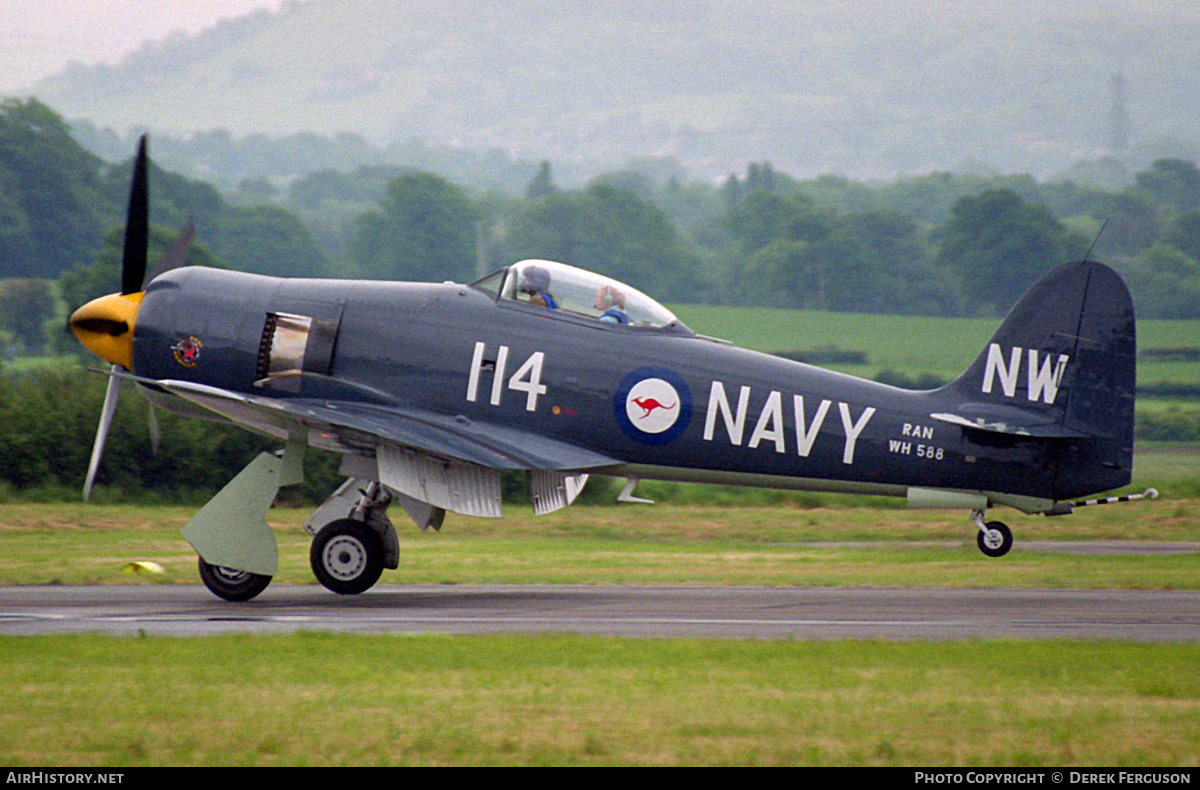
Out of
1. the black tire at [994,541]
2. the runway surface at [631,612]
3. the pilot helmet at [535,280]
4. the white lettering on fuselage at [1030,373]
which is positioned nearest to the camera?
the runway surface at [631,612]

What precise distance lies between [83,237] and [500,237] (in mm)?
31692

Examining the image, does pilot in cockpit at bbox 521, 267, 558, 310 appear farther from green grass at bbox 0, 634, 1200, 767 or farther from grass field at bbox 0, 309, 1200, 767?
green grass at bbox 0, 634, 1200, 767

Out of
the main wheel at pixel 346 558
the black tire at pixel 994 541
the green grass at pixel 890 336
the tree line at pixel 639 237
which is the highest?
the tree line at pixel 639 237

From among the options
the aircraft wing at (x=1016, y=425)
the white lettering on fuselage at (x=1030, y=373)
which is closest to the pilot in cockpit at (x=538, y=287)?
the aircraft wing at (x=1016, y=425)

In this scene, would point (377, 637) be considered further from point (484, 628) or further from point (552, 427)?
point (552, 427)

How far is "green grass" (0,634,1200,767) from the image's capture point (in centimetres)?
729

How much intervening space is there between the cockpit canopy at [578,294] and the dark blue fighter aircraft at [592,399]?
2 centimetres

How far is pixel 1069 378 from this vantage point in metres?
14.2

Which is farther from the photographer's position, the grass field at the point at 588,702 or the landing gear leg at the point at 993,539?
the landing gear leg at the point at 993,539

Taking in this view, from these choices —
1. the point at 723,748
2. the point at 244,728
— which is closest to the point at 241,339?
the point at 244,728

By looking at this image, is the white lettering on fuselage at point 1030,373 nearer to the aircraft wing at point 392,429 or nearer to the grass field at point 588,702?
the aircraft wing at point 392,429

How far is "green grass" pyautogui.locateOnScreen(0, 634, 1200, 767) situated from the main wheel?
319cm

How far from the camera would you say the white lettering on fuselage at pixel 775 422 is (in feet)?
46.0
